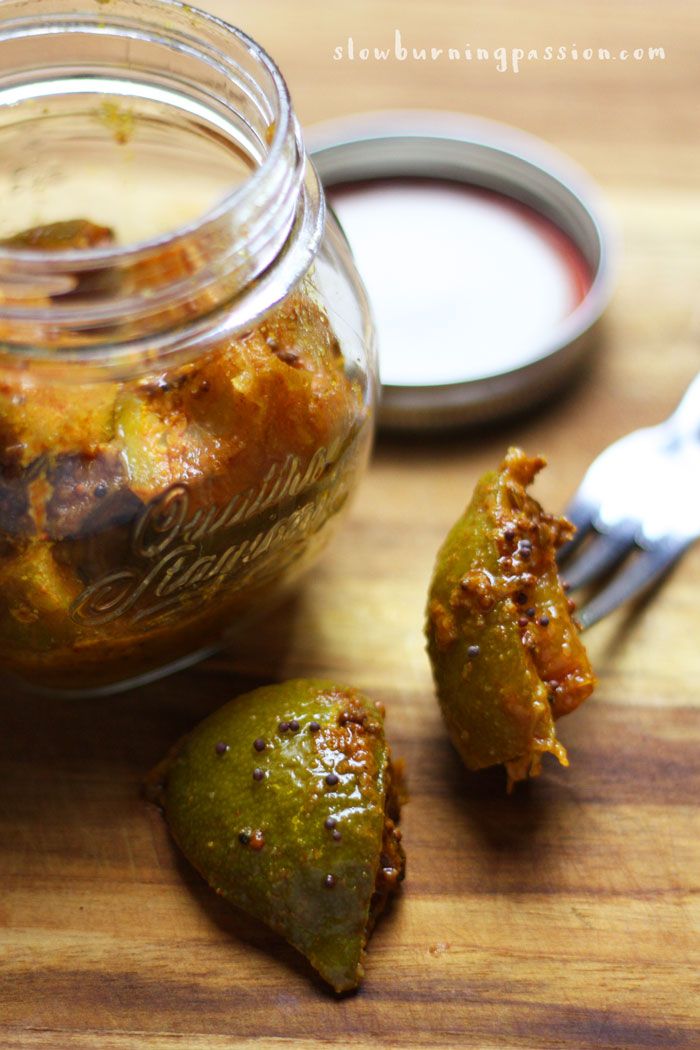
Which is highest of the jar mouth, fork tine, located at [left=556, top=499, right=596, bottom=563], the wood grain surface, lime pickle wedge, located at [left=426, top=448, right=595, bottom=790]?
the jar mouth

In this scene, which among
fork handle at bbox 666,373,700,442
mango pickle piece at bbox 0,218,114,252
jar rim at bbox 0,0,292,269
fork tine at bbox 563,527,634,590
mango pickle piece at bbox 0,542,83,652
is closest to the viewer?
jar rim at bbox 0,0,292,269

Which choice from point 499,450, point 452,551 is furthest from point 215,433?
point 499,450

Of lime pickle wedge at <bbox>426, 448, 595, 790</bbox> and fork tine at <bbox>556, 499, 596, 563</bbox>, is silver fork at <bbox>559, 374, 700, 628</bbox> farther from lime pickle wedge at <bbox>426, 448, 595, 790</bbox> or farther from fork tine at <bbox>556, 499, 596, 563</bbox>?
lime pickle wedge at <bbox>426, 448, 595, 790</bbox>

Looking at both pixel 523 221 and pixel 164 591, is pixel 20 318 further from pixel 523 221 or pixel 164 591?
pixel 523 221

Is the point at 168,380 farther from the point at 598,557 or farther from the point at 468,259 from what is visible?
the point at 468,259

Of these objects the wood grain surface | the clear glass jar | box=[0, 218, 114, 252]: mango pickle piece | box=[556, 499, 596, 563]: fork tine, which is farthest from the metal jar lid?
box=[0, 218, 114, 252]: mango pickle piece

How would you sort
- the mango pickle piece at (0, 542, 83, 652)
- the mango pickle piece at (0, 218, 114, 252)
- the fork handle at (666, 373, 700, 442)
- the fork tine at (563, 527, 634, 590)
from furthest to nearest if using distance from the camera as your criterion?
the fork handle at (666, 373, 700, 442)
the fork tine at (563, 527, 634, 590)
the mango pickle piece at (0, 218, 114, 252)
the mango pickle piece at (0, 542, 83, 652)

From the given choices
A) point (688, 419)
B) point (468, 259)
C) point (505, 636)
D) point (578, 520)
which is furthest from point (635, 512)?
point (468, 259)
